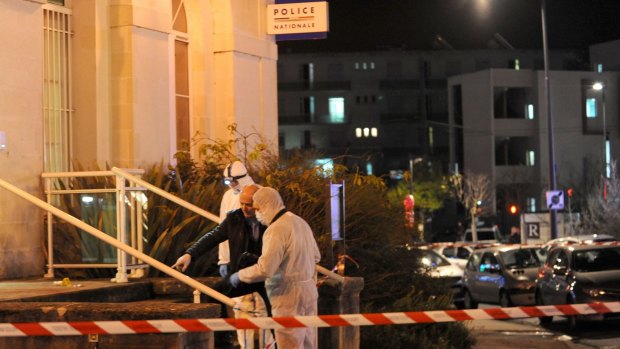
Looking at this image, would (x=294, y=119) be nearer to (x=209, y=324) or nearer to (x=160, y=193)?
(x=160, y=193)

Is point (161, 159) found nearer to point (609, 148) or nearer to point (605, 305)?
point (605, 305)

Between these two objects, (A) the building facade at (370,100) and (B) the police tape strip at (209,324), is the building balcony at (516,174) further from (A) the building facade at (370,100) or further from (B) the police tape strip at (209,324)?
(B) the police tape strip at (209,324)

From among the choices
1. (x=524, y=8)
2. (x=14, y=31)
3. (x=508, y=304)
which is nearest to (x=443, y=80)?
(x=524, y=8)

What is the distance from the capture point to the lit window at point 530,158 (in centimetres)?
6625

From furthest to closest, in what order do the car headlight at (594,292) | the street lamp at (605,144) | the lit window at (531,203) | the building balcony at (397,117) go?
1. the building balcony at (397,117)
2. the lit window at (531,203)
3. the street lamp at (605,144)
4. the car headlight at (594,292)

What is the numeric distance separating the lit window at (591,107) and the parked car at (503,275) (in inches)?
1586

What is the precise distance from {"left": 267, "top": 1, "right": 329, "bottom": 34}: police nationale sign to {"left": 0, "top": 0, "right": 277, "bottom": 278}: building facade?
1.26 ft

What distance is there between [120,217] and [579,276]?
1098cm

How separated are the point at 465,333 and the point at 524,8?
69.9 m

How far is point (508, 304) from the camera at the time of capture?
971 inches

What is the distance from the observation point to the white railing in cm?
1228

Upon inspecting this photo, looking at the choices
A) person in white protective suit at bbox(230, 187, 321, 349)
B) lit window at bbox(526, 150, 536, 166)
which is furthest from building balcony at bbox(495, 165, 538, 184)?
person in white protective suit at bbox(230, 187, 321, 349)

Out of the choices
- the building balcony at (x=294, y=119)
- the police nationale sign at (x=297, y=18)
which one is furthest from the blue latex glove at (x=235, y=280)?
the building balcony at (x=294, y=119)

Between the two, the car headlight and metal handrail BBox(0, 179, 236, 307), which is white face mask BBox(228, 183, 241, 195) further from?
the car headlight
